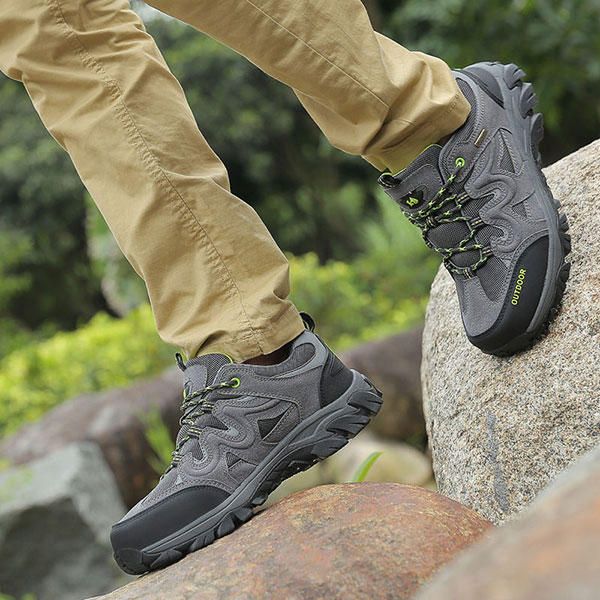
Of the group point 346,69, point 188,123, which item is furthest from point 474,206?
point 188,123

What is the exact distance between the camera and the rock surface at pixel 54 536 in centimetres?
480

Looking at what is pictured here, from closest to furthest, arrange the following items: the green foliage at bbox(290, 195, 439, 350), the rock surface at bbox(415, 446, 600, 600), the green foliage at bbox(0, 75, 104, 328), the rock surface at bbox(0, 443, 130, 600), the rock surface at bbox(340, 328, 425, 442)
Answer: the rock surface at bbox(415, 446, 600, 600), the rock surface at bbox(0, 443, 130, 600), the rock surface at bbox(340, 328, 425, 442), the green foliage at bbox(290, 195, 439, 350), the green foliage at bbox(0, 75, 104, 328)

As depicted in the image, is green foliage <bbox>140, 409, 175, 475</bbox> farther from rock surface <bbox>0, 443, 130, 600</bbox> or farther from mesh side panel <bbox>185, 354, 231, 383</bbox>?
mesh side panel <bbox>185, 354, 231, 383</bbox>

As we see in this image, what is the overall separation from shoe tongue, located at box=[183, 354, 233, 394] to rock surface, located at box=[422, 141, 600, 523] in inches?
24.5

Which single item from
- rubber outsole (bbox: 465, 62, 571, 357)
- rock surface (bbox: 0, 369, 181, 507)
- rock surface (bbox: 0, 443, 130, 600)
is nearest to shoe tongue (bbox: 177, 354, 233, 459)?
rubber outsole (bbox: 465, 62, 571, 357)

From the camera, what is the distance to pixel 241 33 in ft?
6.03

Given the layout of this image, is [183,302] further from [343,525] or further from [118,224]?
[343,525]

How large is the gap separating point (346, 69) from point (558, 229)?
57cm

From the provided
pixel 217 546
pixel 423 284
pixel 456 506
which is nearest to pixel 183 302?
pixel 217 546

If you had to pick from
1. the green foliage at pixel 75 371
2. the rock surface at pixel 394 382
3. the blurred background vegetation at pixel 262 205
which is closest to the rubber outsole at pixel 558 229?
the rock surface at pixel 394 382

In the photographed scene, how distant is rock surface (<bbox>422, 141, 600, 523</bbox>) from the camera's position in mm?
2027

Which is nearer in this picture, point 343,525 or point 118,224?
point 343,525

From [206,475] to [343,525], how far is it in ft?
1.00

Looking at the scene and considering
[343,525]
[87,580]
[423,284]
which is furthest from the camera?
[423,284]
